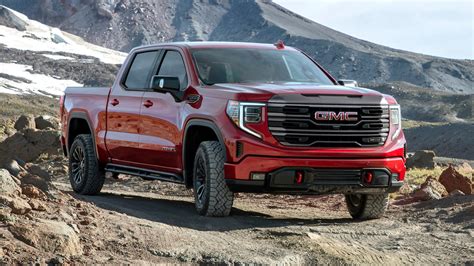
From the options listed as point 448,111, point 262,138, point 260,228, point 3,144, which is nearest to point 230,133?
point 262,138

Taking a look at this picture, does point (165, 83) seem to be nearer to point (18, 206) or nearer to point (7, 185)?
point (7, 185)

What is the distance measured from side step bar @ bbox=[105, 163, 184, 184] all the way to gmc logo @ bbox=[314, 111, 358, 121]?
6.15 ft

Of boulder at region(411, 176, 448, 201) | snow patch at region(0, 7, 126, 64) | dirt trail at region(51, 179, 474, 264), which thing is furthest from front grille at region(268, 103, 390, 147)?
snow patch at region(0, 7, 126, 64)

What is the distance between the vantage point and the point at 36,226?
7.24 m

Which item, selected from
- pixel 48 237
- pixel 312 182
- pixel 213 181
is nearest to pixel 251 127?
pixel 213 181

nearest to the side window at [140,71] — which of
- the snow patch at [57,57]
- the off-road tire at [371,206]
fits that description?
the off-road tire at [371,206]

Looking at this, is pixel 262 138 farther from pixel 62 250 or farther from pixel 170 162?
pixel 62 250

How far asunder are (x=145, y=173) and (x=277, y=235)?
2.79 meters

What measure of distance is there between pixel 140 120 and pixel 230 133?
1967 mm

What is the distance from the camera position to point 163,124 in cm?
1037

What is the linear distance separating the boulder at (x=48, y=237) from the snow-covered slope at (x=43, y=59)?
101965 mm

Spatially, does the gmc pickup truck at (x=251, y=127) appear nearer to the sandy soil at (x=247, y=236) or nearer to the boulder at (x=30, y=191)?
the sandy soil at (x=247, y=236)

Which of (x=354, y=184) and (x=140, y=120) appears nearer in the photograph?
(x=354, y=184)

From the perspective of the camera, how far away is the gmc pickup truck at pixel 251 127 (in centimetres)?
911
